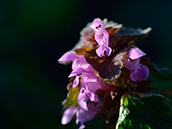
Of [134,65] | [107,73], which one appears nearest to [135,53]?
[134,65]

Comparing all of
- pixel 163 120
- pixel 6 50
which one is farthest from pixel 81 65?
pixel 6 50

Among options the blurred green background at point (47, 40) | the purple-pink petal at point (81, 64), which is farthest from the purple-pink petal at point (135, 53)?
the blurred green background at point (47, 40)

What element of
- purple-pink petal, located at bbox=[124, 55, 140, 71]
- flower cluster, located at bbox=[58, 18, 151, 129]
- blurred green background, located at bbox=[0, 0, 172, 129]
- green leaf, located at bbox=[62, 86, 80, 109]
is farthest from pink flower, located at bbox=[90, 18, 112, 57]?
blurred green background, located at bbox=[0, 0, 172, 129]

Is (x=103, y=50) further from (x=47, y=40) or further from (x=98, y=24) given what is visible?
(x=47, y=40)

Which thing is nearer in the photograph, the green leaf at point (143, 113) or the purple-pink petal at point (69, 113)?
the green leaf at point (143, 113)

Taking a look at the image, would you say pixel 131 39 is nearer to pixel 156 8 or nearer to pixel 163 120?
pixel 163 120

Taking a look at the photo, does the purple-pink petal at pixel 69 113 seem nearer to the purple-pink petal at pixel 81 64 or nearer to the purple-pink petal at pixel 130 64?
the purple-pink petal at pixel 81 64
